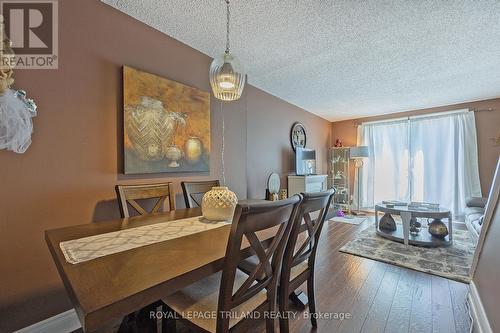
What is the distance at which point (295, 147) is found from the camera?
15.1 feet

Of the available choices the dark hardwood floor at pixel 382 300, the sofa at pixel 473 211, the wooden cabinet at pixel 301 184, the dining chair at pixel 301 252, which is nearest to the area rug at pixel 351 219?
the wooden cabinet at pixel 301 184

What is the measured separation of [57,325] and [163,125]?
1.64 m

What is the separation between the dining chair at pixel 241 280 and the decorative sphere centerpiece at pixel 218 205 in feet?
1.05

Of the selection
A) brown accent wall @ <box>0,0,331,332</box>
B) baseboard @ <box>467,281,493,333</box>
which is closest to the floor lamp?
baseboard @ <box>467,281,493,333</box>

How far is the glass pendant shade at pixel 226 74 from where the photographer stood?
153cm

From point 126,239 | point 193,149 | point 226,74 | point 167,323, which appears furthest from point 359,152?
point 126,239

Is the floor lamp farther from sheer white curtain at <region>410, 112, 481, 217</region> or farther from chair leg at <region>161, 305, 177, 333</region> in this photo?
chair leg at <region>161, 305, 177, 333</region>

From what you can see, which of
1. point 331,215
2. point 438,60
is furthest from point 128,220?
point 331,215

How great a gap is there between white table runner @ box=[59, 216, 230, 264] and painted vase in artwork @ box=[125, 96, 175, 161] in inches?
32.5

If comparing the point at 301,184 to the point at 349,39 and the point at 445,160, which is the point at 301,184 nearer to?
the point at 349,39

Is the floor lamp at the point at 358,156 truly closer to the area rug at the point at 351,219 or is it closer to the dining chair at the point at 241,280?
the area rug at the point at 351,219

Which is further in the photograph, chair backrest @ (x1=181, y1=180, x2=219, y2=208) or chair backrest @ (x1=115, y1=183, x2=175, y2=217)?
chair backrest @ (x1=181, y1=180, x2=219, y2=208)

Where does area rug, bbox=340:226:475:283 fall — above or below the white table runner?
below

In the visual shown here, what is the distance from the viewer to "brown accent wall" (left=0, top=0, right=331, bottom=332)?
1.35m
